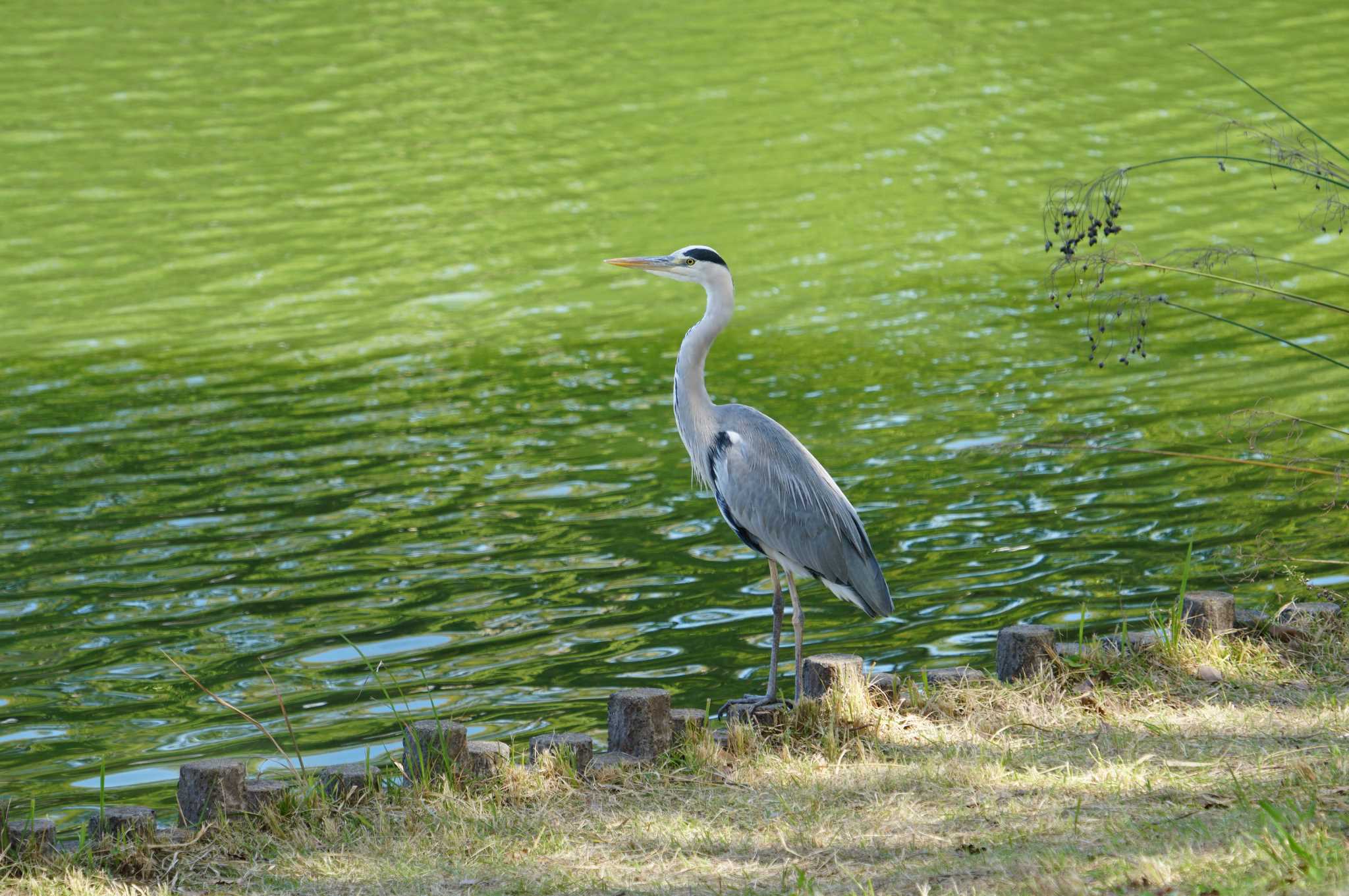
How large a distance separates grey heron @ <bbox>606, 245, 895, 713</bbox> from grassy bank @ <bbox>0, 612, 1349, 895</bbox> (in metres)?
0.48

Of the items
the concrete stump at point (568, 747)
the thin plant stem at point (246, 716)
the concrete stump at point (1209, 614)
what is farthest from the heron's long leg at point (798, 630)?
the thin plant stem at point (246, 716)

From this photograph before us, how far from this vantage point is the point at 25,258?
53.8 feet

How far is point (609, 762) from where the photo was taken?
17.3 feet

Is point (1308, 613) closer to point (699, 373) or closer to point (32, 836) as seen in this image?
point (699, 373)

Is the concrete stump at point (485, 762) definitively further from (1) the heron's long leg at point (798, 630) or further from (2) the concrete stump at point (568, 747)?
(1) the heron's long leg at point (798, 630)

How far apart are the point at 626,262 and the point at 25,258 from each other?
39.6ft

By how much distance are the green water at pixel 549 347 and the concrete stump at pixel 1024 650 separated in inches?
40.3

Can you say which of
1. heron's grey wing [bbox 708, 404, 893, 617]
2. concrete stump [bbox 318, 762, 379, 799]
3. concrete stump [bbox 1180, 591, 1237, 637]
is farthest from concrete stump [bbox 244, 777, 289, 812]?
concrete stump [bbox 1180, 591, 1237, 637]

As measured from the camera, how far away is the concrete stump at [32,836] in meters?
4.63

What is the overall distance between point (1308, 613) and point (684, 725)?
2.38 meters

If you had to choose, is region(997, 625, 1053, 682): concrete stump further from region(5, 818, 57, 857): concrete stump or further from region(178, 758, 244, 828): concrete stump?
region(5, 818, 57, 857): concrete stump

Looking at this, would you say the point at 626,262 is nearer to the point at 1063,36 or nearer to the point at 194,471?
the point at 194,471

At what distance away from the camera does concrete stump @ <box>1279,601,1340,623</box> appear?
6.05 metres

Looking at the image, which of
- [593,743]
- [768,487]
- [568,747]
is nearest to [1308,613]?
[768,487]
